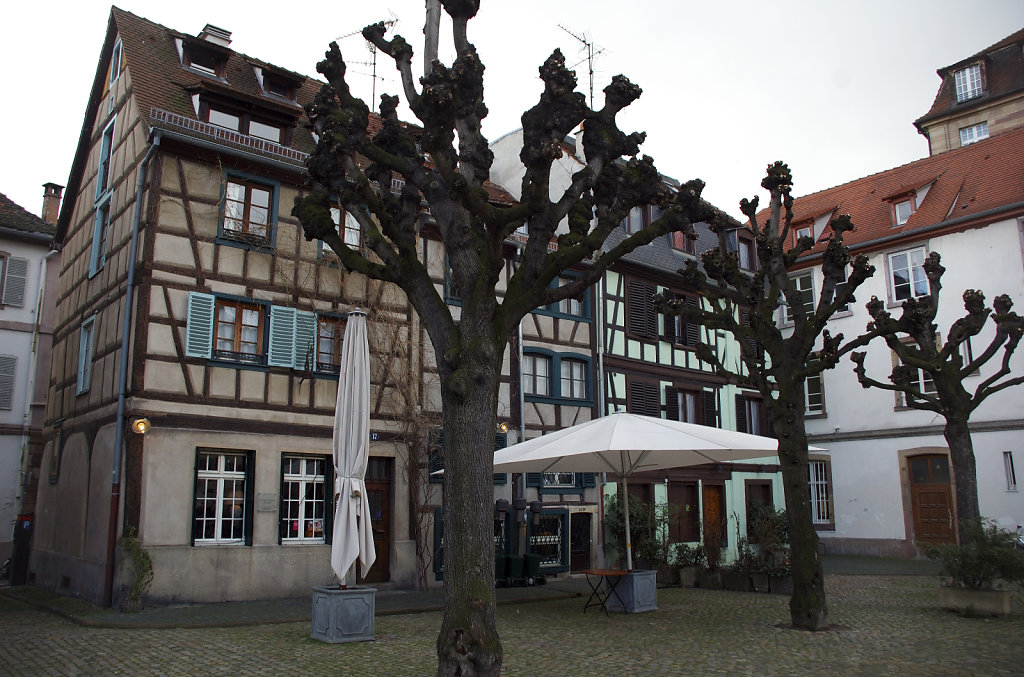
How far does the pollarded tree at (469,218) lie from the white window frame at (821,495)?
21.6 meters

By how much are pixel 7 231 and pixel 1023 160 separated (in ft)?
96.2

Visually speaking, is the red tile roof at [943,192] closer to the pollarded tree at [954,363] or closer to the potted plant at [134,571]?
the pollarded tree at [954,363]

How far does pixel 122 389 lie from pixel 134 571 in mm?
2852

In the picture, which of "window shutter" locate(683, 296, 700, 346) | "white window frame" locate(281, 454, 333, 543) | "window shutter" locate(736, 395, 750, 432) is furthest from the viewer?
"window shutter" locate(736, 395, 750, 432)

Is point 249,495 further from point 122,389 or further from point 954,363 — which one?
point 954,363

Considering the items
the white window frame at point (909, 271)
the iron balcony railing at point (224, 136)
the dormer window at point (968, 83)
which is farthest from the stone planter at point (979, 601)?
the dormer window at point (968, 83)

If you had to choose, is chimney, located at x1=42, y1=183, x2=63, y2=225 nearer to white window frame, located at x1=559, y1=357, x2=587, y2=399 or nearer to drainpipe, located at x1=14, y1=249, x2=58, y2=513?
drainpipe, located at x1=14, y1=249, x2=58, y2=513

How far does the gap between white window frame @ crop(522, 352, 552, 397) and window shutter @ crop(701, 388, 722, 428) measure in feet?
20.4

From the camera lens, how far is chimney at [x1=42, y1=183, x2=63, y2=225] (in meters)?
27.8

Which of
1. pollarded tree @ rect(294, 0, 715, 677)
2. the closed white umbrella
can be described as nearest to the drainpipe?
the closed white umbrella

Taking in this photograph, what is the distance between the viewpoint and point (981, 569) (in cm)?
1195

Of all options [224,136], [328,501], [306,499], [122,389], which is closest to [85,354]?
[122,389]

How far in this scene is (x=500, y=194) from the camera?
21812 mm

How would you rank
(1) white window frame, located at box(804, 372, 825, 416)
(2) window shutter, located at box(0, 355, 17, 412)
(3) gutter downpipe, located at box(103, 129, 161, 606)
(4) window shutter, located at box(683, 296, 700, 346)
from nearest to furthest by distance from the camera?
1. (3) gutter downpipe, located at box(103, 129, 161, 606)
2. (2) window shutter, located at box(0, 355, 17, 412)
3. (4) window shutter, located at box(683, 296, 700, 346)
4. (1) white window frame, located at box(804, 372, 825, 416)
